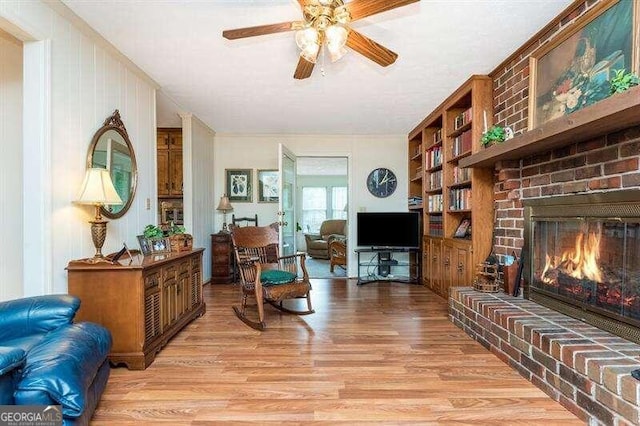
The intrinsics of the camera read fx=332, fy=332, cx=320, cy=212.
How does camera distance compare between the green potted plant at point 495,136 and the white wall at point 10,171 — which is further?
the green potted plant at point 495,136

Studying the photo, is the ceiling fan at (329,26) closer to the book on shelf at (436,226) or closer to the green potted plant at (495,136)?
the green potted plant at (495,136)

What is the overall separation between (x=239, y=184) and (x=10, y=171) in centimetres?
322

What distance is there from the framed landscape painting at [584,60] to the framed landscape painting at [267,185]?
381 centimetres

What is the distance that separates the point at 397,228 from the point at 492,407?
10.8 ft

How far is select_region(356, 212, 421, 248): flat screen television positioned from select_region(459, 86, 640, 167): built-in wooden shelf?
7.49 feet

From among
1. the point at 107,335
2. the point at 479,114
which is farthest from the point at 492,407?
the point at 479,114

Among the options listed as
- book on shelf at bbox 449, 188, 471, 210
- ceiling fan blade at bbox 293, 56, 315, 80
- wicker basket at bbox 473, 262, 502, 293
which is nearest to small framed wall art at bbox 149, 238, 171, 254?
ceiling fan blade at bbox 293, 56, 315, 80

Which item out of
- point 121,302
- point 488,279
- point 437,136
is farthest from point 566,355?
point 437,136

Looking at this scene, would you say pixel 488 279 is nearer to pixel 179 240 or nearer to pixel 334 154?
pixel 179 240

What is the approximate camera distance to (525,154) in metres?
2.59

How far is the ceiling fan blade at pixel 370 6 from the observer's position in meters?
1.67

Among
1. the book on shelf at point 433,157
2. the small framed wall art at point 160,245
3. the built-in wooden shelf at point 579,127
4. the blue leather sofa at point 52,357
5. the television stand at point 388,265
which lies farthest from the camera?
the television stand at point 388,265

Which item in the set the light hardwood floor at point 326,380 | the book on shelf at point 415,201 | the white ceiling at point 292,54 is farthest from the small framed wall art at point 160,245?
the book on shelf at point 415,201

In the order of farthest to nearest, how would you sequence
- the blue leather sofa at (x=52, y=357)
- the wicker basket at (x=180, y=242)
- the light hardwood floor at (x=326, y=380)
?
the wicker basket at (x=180, y=242)
the light hardwood floor at (x=326, y=380)
the blue leather sofa at (x=52, y=357)
